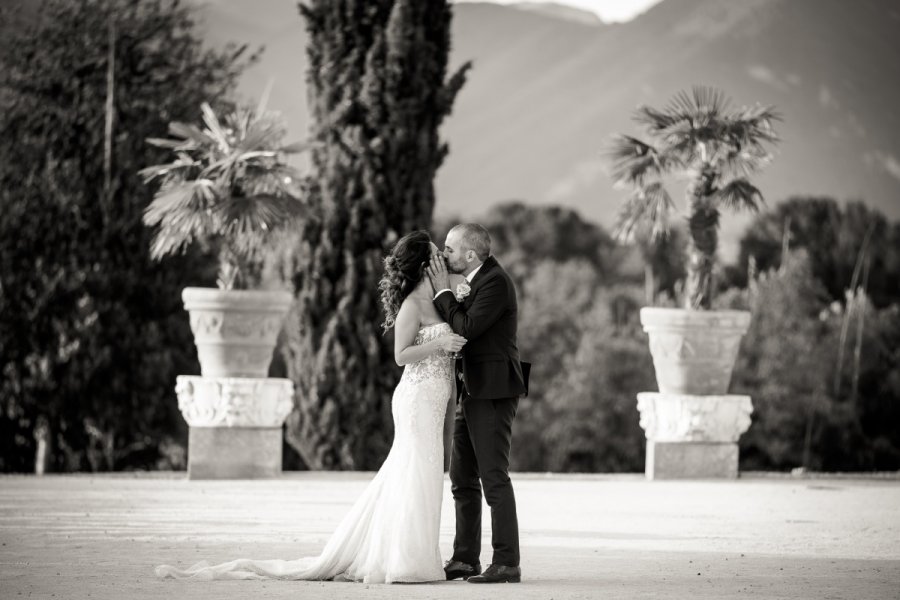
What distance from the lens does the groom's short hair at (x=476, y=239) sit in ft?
23.6

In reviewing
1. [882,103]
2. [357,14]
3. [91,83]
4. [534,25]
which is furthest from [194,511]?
[534,25]

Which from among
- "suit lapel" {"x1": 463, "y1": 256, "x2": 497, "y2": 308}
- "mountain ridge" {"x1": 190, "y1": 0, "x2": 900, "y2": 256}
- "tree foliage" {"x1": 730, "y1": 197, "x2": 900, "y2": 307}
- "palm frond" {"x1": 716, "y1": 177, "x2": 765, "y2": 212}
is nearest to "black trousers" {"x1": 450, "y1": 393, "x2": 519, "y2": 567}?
"suit lapel" {"x1": 463, "y1": 256, "x2": 497, "y2": 308}

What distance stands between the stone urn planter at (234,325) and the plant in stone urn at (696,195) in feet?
12.3

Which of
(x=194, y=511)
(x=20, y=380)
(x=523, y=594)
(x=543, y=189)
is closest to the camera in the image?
Answer: (x=523, y=594)

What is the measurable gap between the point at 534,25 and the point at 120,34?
201ft

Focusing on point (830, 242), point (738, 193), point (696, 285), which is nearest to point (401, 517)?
point (696, 285)

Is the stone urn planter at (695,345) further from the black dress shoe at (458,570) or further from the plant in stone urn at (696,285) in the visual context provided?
the black dress shoe at (458,570)

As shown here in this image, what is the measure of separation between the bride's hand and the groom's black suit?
1.3 inches

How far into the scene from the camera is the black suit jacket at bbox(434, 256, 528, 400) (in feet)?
23.2

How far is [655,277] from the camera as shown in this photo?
160 feet

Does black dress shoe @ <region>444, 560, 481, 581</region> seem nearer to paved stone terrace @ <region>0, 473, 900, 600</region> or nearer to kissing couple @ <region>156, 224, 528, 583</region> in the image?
kissing couple @ <region>156, 224, 528, 583</region>

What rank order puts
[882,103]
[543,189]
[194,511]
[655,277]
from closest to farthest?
[194,511] → [655,277] → [882,103] → [543,189]

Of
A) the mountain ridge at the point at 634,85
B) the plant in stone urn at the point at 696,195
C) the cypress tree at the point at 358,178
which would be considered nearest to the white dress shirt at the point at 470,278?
the plant in stone urn at the point at 696,195

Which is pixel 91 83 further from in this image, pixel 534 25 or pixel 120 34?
pixel 534 25
